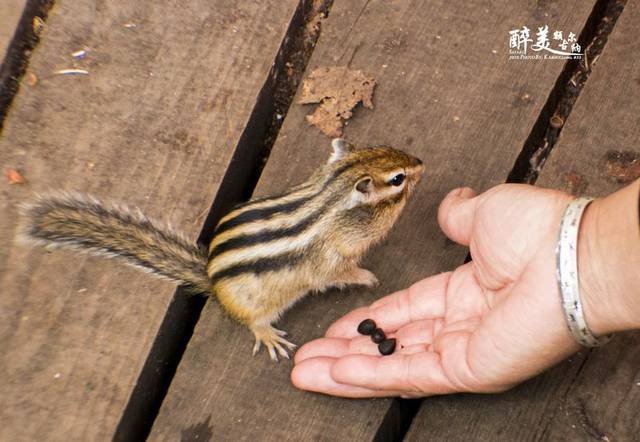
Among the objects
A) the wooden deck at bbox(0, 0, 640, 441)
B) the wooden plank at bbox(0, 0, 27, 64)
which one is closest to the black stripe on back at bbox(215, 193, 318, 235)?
the wooden deck at bbox(0, 0, 640, 441)

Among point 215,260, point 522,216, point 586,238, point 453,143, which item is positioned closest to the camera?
point 586,238

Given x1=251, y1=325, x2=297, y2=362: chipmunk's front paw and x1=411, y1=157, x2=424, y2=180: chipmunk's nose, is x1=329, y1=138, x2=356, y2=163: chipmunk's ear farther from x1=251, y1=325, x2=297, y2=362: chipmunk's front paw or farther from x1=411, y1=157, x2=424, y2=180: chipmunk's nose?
x1=251, y1=325, x2=297, y2=362: chipmunk's front paw

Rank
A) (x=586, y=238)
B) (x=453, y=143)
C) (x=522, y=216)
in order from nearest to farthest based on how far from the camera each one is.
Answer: (x=586, y=238)
(x=522, y=216)
(x=453, y=143)

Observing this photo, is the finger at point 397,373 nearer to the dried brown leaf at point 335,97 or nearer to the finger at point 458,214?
the finger at point 458,214

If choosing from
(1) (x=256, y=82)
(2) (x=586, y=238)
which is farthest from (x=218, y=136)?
(2) (x=586, y=238)

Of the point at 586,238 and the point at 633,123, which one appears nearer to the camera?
the point at 586,238

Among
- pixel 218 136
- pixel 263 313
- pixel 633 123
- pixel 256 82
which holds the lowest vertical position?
pixel 263 313

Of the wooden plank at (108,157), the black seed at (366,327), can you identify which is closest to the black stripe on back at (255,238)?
the wooden plank at (108,157)

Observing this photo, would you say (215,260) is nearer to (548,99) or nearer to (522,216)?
(522,216)

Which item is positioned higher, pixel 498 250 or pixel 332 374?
pixel 498 250
